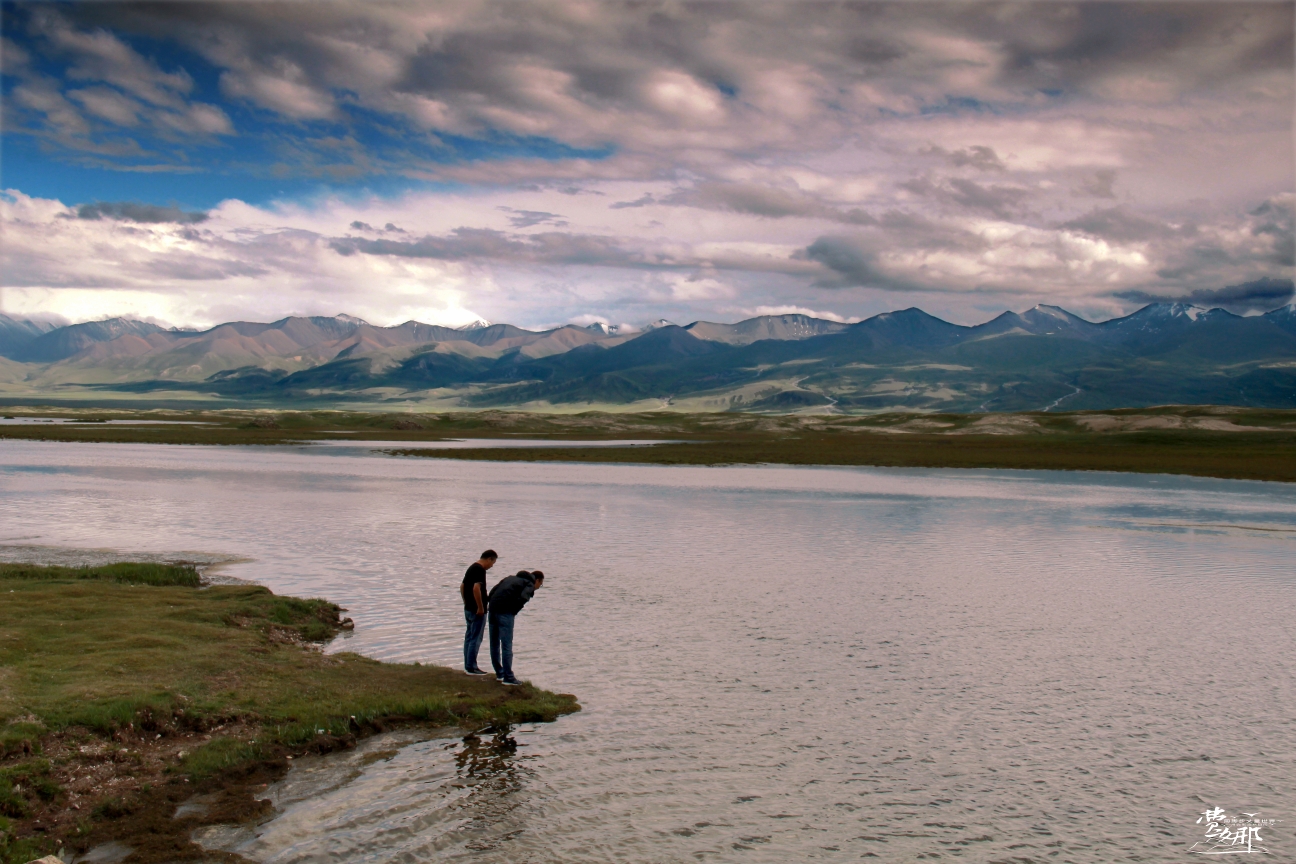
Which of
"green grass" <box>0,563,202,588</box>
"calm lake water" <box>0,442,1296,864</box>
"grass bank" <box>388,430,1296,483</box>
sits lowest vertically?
"calm lake water" <box>0,442,1296,864</box>

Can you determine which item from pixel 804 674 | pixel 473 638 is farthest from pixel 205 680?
pixel 804 674

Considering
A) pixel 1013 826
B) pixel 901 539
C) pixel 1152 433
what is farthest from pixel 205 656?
pixel 1152 433

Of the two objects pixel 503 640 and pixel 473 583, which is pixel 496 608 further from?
pixel 473 583

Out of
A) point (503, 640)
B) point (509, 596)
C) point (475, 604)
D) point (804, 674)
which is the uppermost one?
point (509, 596)

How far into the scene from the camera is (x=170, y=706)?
1966 centimetres

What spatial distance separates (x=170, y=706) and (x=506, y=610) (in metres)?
7.82

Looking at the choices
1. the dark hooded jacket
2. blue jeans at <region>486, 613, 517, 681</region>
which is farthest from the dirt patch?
the dark hooded jacket

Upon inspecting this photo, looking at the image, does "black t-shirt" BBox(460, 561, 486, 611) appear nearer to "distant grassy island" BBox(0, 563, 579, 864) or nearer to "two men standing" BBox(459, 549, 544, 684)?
"two men standing" BBox(459, 549, 544, 684)

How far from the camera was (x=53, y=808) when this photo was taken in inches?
610

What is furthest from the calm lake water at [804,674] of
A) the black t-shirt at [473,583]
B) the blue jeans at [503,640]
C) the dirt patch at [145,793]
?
the black t-shirt at [473,583]

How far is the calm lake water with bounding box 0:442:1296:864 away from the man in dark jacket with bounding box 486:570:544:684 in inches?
52.8

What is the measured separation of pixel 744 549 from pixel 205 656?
29.0 metres

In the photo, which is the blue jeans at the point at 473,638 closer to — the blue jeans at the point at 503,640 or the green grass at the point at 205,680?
the green grass at the point at 205,680

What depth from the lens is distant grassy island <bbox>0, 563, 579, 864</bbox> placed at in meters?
15.7
